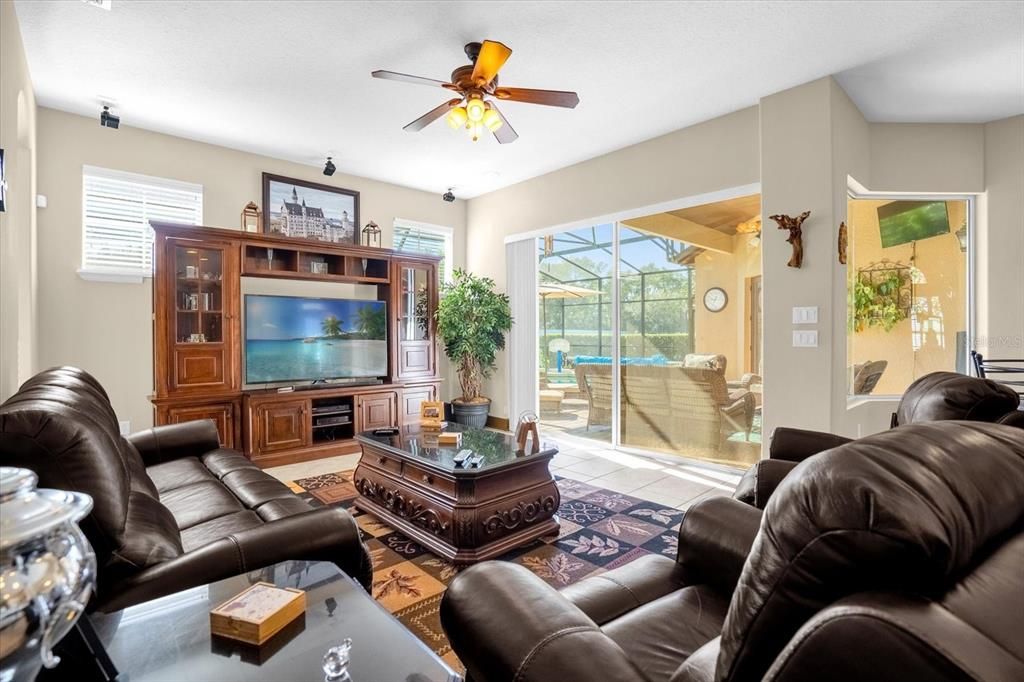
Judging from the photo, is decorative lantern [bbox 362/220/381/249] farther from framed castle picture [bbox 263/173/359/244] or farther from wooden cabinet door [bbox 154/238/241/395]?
wooden cabinet door [bbox 154/238/241/395]

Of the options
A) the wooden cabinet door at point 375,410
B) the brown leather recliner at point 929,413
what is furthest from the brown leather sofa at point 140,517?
the wooden cabinet door at point 375,410

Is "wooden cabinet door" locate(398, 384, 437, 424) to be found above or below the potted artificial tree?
below

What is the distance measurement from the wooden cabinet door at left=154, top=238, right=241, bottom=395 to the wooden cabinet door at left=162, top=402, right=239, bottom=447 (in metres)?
0.14

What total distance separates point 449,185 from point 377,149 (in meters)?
1.32

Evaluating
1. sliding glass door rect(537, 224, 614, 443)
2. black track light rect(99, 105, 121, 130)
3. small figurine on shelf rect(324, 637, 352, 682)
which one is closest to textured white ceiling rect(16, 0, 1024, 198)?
black track light rect(99, 105, 121, 130)

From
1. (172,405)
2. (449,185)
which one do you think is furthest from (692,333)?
(172,405)

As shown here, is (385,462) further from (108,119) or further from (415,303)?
(108,119)

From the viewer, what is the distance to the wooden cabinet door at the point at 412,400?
5305 millimetres

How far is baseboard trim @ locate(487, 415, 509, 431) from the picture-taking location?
6.11 m

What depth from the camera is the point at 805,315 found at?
138 inches

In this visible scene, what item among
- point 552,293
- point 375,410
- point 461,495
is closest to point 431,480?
point 461,495

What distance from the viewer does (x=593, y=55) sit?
10.5ft

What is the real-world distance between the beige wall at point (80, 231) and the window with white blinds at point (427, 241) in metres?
1.61

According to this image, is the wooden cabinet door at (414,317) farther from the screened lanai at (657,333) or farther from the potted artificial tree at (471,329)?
the screened lanai at (657,333)
